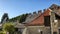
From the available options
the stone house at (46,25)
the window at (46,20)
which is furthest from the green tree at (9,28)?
the window at (46,20)

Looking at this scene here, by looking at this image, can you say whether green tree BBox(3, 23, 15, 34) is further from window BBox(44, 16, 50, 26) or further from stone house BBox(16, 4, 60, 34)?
window BBox(44, 16, 50, 26)

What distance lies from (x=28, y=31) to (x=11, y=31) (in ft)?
24.8

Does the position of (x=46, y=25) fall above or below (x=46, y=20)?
below

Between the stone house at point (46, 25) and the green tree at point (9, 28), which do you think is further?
the green tree at point (9, 28)

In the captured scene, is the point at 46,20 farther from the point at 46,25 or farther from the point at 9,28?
the point at 9,28

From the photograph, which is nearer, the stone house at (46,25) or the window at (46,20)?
the stone house at (46,25)

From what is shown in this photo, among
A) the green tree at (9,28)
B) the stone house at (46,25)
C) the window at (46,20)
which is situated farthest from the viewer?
the green tree at (9,28)

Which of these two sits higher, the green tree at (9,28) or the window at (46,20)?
the window at (46,20)

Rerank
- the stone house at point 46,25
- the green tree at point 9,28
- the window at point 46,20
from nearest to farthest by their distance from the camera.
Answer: the stone house at point 46,25, the window at point 46,20, the green tree at point 9,28

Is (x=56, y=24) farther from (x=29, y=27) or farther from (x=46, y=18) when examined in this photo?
(x=29, y=27)

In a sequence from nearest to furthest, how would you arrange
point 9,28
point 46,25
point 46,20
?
point 46,25 < point 46,20 < point 9,28

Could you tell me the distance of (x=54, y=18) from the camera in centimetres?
3572

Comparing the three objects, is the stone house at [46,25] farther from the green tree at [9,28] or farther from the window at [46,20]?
the green tree at [9,28]

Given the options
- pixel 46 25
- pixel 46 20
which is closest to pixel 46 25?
pixel 46 25
